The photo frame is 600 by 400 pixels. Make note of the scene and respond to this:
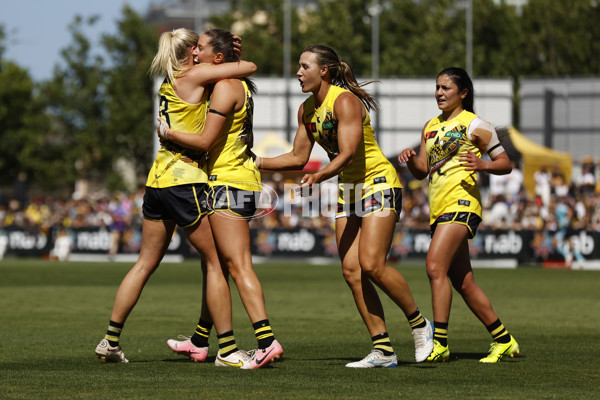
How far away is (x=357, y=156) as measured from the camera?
757cm

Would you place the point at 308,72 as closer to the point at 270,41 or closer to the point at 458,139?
the point at 458,139

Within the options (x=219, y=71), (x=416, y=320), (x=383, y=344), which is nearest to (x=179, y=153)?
(x=219, y=71)

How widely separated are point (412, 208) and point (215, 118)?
23303mm

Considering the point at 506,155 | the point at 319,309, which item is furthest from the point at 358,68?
the point at 506,155

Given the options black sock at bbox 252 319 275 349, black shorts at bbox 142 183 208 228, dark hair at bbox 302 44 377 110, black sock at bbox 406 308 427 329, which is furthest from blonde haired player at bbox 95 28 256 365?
black sock at bbox 406 308 427 329

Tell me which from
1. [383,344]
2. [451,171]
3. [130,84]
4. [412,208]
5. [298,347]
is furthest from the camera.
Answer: [130,84]

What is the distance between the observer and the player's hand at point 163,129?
729cm

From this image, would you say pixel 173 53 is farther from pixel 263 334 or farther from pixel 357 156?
pixel 263 334

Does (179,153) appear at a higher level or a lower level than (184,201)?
higher

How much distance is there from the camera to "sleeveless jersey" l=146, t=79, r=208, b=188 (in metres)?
7.37

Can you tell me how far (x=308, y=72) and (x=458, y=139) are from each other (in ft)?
4.33

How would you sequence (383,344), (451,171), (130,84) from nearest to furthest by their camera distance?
(383,344) < (451,171) < (130,84)

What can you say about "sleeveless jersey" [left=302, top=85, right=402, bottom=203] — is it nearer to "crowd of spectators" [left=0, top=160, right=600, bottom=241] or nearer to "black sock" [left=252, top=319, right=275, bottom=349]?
"black sock" [left=252, top=319, right=275, bottom=349]

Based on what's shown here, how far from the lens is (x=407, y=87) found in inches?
1526
